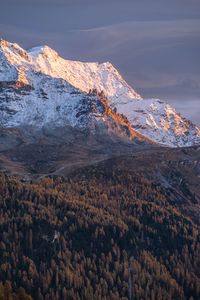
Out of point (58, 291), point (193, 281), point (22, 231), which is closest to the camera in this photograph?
point (58, 291)

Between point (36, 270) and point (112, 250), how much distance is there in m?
36.9

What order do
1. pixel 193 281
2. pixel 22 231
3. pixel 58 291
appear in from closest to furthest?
pixel 58 291 < pixel 193 281 < pixel 22 231

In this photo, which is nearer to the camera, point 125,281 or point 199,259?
point 125,281

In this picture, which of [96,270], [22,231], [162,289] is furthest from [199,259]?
[22,231]

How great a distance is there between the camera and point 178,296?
173625 millimetres

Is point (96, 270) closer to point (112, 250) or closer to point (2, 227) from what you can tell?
point (112, 250)

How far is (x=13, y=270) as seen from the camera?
564 feet

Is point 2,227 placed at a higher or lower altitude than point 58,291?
higher

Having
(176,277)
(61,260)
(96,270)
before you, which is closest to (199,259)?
(176,277)

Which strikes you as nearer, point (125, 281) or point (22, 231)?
point (125, 281)

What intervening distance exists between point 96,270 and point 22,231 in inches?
1478

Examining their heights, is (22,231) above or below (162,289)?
above

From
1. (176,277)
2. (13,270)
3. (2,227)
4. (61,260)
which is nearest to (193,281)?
(176,277)

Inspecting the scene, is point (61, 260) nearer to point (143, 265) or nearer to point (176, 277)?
point (143, 265)
